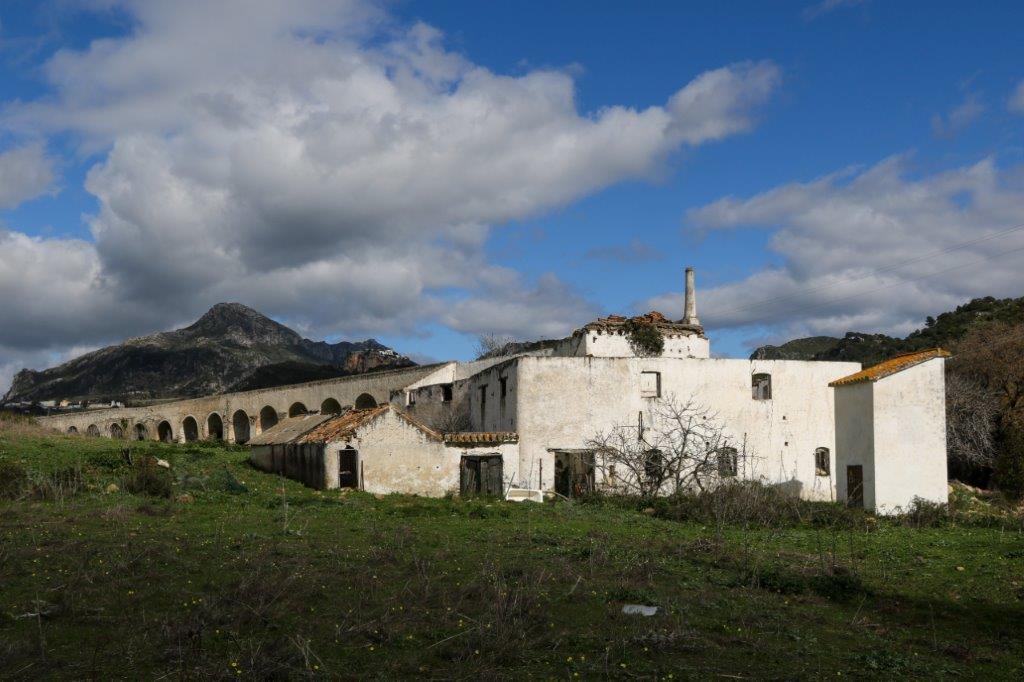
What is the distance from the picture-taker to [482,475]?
26.4 meters

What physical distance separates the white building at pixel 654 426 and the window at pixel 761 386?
48 millimetres

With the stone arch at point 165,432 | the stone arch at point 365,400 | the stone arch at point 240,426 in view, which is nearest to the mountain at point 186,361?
the stone arch at point 165,432

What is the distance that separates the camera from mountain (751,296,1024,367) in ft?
147

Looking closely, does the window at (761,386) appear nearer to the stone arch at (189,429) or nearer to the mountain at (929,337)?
the mountain at (929,337)

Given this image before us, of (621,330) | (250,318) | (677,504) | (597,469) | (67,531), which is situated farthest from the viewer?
(250,318)

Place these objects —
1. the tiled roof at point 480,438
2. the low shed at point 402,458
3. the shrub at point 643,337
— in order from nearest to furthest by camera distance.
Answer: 1. the low shed at point 402,458
2. the tiled roof at point 480,438
3. the shrub at point 643,337

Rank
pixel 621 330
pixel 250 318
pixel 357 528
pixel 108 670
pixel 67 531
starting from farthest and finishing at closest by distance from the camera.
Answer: pixel 250 318 → pixel 621 330 → pixel 357 528 → pixel 67 531 → pixel 108 670

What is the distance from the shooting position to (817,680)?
8812mm

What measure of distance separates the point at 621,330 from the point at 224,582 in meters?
23.0

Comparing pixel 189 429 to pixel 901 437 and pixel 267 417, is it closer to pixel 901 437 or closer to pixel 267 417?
pixel 267 417

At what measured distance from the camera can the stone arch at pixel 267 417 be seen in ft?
165

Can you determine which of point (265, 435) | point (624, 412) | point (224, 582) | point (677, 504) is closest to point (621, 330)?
point (624, 412)

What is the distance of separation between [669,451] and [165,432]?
4226cm

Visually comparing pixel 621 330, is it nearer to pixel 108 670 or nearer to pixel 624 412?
pixel 624 412
